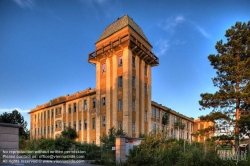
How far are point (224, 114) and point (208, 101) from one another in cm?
183

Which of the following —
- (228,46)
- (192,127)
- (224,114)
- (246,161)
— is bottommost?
(192,127)

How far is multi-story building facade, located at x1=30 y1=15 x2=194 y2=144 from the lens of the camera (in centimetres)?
2897

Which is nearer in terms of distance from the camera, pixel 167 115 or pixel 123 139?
pixel 123 139

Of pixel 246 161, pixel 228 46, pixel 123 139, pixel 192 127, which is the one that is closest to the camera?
pixel 246 161

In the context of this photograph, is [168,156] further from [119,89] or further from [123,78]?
[119,89]

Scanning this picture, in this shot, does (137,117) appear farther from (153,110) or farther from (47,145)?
(47,145)

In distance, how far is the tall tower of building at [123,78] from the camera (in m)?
28.8

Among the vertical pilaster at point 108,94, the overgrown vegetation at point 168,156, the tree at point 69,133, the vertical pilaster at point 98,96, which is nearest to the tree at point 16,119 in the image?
the tree at point 69,133

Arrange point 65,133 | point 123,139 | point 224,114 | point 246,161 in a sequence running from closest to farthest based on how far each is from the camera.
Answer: point 246,161 → point 123,139 → point 224,114 → point 65,133

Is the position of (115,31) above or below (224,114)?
above

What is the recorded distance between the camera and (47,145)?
21766 millimetres

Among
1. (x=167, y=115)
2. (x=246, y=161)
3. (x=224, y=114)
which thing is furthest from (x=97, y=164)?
(x=167, y=115)

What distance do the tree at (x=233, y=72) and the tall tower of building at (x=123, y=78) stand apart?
10466 mm

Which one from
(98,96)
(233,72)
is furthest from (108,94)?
(233,72)
